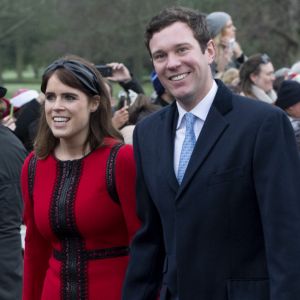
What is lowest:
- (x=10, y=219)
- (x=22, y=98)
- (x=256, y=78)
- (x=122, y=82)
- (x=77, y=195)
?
(x=77, y=195)

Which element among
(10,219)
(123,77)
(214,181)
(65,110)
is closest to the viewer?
(214,181)

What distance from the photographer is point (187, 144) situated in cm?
330

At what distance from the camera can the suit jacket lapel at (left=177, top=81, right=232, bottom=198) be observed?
124 inches

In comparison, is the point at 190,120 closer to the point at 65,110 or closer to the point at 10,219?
the point at 65,110

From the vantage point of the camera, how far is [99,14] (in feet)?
125

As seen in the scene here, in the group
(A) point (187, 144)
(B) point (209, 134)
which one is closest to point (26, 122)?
(A) point (187, 144)

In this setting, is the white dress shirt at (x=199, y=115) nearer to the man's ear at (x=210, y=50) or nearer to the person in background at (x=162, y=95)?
the man's ear at (x=210, y=50)

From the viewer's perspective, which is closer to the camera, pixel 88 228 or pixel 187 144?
pixel 187 144

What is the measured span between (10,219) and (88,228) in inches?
65.2

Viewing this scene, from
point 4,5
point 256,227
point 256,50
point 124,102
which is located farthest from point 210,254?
point 4,5

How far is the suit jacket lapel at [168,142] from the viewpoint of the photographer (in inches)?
129

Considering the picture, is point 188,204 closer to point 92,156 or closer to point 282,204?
point 282,204

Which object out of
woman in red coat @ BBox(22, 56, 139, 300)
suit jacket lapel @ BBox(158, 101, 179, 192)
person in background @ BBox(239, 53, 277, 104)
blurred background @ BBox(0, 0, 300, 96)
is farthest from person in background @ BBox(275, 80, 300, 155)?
blurred background @ BBox(0, 0, 300, 96)

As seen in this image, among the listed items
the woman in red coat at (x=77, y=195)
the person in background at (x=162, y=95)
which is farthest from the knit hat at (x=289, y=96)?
the woman in red coat at (x=77, y=195)
